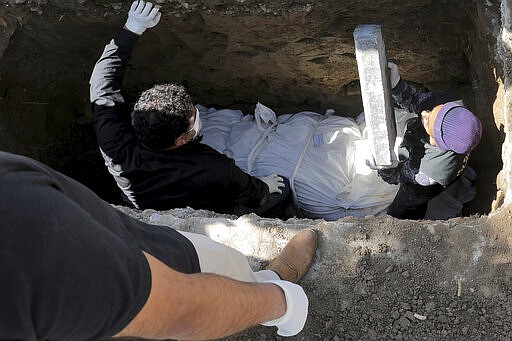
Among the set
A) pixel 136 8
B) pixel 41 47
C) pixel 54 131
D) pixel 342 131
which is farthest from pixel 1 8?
pixel 342 131

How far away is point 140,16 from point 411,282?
1.81m

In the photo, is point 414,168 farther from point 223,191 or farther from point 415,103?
point 223,191

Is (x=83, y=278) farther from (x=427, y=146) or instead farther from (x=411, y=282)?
(x=427, y=146)

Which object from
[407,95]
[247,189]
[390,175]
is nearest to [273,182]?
[247,189]

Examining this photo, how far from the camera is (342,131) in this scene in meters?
3.07

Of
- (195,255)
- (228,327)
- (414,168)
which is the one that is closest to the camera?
(228,327)

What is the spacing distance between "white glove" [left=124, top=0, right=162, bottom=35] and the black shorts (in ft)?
5.57

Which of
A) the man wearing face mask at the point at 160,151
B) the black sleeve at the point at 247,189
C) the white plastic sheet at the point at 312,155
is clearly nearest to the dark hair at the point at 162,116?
the man wearing face mask at the point at 160,151

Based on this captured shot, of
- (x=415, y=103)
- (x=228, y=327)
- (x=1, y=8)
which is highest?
(x=1, y=8)

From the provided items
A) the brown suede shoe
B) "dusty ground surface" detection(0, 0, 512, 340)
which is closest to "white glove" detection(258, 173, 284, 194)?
"dusty ground surface" detection(0, 0, 512, 340)

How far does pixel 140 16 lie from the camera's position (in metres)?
2.71

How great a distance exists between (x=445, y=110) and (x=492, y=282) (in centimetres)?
80

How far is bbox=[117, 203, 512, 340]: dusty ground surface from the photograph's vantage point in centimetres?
199

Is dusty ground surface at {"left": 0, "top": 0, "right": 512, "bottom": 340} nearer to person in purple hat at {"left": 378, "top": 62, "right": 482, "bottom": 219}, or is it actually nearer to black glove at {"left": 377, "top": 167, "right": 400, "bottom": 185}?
person in purple hat at {"left": 378, "top": 62, "right": 482, "bottom": 219}
